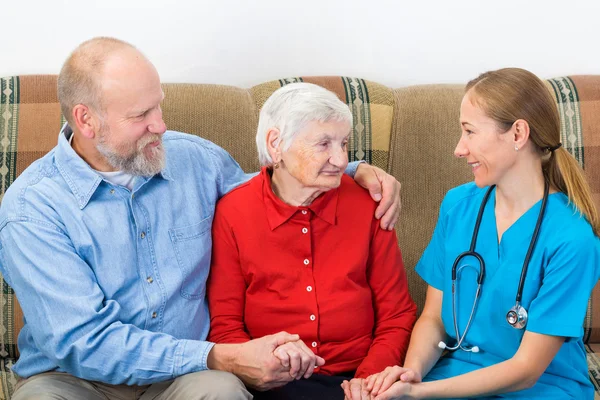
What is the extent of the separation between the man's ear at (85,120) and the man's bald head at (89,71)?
0.5 inches

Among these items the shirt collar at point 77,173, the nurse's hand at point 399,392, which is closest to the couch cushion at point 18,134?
the shirt collar at point 77,173

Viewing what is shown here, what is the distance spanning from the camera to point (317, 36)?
2.95 m

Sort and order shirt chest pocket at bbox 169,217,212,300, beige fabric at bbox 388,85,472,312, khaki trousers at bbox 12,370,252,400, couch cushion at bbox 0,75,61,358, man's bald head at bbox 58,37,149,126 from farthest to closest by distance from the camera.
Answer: beige fabric at bbox 388,85,472,312 → couch cushion at bbox 0,75,61,358 → shirt chest pocket at bbox 169,217,212,300 → man's bald head at bbox 58,37,149,126 → khaki trousers at bbox 12,370,252,400

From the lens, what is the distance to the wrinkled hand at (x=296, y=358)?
199 centimetres

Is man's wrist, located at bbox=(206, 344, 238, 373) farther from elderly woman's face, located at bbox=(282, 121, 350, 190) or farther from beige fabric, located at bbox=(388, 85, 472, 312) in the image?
beige fabric, located at bbox=(388, 85, 472, 312)

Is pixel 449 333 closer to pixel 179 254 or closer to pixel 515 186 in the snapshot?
pixel 515 186

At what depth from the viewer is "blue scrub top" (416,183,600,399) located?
1992 millimetres

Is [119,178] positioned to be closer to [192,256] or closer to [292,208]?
[192,256]

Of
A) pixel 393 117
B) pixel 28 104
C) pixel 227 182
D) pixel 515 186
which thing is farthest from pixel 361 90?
pixel 28 104

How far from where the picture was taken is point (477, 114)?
6.73 ft

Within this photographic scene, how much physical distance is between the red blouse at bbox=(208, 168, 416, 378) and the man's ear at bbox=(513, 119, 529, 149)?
454mm

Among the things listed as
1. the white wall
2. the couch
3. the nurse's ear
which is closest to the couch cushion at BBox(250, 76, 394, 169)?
the couch

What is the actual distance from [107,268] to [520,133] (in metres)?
1.06

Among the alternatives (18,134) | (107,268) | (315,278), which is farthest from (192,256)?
(18,134)
